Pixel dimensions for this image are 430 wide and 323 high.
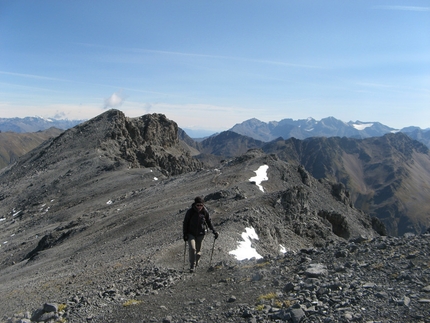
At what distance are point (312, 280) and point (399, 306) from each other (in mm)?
2955

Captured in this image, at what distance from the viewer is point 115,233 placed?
34.8 metres

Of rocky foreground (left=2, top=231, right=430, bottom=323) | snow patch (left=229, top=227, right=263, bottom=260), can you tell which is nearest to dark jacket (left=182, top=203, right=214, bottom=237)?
rocky foreground (left=2, top=231, right=430, bottom=323)

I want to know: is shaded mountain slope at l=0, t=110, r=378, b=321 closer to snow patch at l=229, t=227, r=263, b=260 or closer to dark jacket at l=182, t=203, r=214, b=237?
snow patch at l=229, t=227, r=263, b=260

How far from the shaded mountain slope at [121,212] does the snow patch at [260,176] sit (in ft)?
2.41

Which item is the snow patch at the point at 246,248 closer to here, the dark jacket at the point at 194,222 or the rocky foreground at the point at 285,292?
the dark jacket at the point at 194,222

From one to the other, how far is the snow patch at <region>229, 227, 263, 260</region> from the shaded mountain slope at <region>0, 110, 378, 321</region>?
43 cm

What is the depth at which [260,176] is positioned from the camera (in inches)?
2037

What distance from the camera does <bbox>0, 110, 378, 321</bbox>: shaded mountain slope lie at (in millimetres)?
23172

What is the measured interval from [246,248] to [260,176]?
27751 mm

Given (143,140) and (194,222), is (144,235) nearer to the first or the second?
(194,222)

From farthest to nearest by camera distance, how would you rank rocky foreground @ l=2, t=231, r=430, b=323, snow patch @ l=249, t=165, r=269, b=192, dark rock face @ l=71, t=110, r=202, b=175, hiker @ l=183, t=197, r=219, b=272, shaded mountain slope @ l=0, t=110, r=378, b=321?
dark rock face @ l=71, t=110, r=202, b=175 → snow patch @ l=249, t=165, r=269, b=192 → shaded mountain slope @ l=0, t=110, r=378, b=321 → hiker @ l=183, t=197, r=219, b=272 → rocky foreground @ l=2, t=231, r=430, b=323

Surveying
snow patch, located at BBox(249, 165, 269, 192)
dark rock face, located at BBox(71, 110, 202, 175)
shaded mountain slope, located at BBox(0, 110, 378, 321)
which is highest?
dark rock face, located at BBox(71, 110, 202, 175)

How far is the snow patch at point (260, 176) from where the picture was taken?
4843 centimetres

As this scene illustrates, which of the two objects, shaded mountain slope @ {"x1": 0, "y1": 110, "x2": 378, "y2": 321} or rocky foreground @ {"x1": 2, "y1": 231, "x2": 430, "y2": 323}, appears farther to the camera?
shaded mountain slope @ {"x1": 0, "y1": 110, "x2": 378, "y2": 321}
